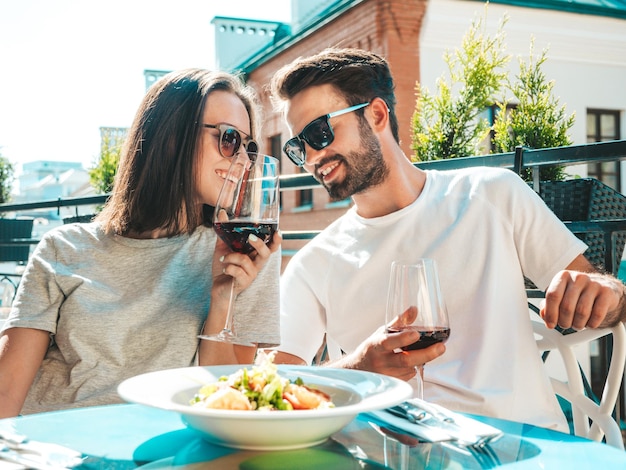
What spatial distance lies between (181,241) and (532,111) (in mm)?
4901

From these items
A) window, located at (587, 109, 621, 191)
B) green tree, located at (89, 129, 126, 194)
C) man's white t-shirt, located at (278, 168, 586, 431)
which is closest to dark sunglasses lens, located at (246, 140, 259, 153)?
man's white t-shirt, located at (278, 168, 586, 431)

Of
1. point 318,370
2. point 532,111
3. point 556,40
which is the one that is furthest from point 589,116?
point 318,370

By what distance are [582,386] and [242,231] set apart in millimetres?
1038

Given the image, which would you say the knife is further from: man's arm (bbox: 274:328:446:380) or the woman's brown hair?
the woman's brown hair

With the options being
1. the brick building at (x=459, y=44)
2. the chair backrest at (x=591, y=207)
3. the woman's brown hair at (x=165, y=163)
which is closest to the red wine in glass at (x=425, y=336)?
the woman's brown hair at (x=165, y=163)

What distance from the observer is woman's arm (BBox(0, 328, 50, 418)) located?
1.61 m

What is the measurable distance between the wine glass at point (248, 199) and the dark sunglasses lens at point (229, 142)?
53 centimetres

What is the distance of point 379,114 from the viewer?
233 cm

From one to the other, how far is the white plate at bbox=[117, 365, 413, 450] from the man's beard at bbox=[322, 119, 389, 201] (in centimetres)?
112

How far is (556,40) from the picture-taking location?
40.0 feet

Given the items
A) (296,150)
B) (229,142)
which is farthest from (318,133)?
(229,142)

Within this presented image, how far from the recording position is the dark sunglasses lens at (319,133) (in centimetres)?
221

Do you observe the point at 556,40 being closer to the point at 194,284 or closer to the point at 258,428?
the point at 194,284

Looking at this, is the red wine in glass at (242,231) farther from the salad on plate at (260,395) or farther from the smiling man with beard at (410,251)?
the salad on plate at (260,395)
